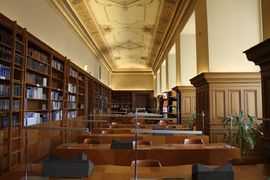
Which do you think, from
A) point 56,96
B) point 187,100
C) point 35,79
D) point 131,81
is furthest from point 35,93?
point 131,81

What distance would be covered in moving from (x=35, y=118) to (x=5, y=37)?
6.74 ft

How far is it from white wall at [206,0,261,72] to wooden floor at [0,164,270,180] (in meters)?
3.68

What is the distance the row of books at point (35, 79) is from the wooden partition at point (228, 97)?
12.2ft

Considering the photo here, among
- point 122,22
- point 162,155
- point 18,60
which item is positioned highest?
point 122,22

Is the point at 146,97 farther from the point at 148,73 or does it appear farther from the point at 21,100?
the point at 21,100

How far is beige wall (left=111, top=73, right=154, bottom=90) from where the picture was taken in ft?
75.4

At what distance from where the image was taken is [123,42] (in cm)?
1455

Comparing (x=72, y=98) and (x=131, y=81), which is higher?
(x=131, y=81)

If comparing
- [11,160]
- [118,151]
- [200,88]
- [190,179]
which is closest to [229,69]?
[200,88]

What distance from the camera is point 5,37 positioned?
4582 millimetres

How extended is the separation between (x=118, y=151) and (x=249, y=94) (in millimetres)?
3343

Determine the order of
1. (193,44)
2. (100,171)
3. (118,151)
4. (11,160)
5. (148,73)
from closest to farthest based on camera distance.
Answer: (100,171)
(118,151)
(11,160)
(193,44)
(148,73)

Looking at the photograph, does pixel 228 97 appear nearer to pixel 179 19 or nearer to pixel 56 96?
pixel 179 19

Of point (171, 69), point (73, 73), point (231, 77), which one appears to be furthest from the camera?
point (171, 69)
